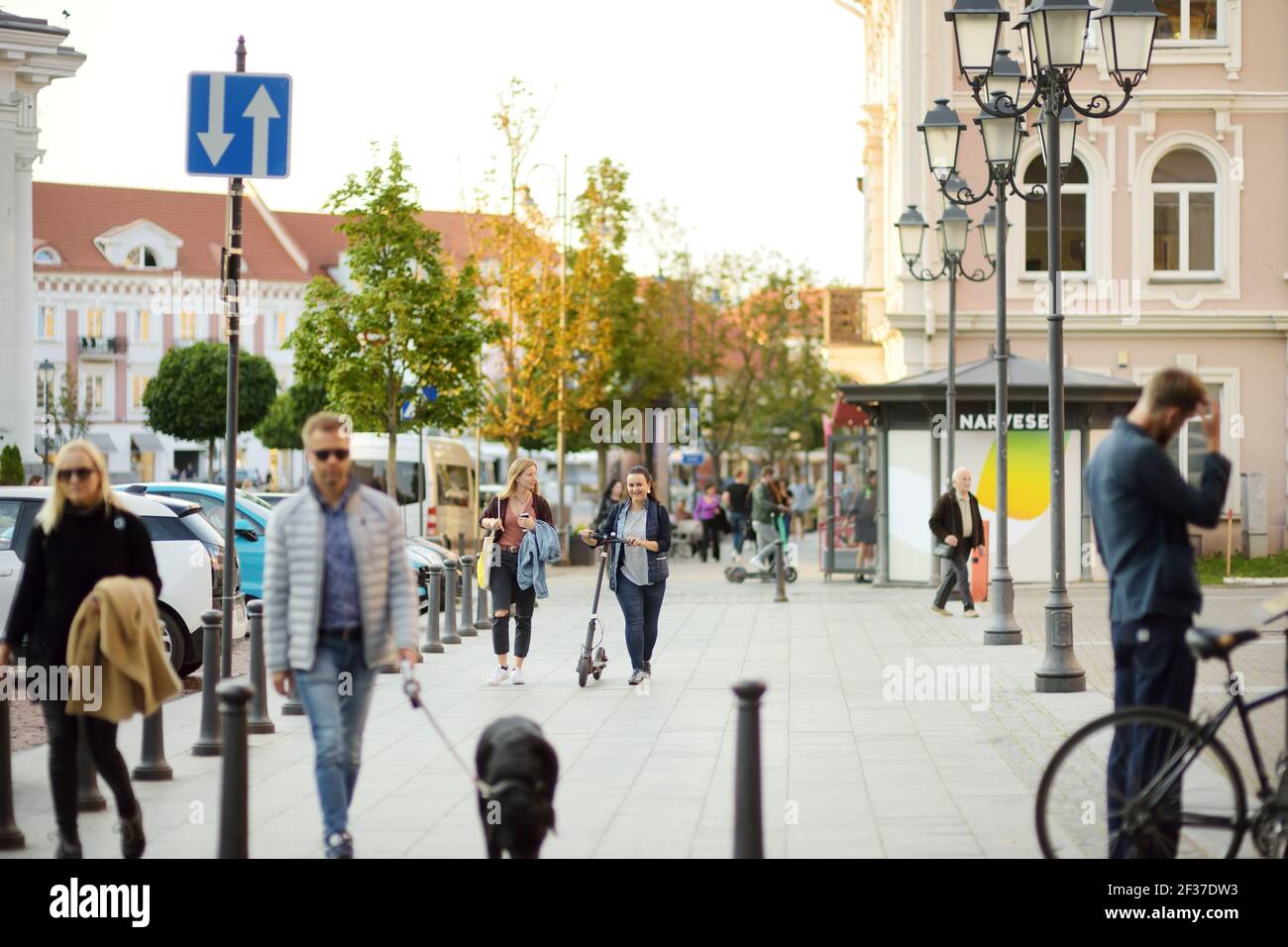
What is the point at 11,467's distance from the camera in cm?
3575

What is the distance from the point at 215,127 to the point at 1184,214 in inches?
1016

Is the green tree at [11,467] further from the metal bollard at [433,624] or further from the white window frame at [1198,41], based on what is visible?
the white window frame at [1198,41]

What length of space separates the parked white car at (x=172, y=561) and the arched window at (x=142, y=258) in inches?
2977

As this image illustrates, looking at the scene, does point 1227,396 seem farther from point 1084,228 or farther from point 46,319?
point 46,319

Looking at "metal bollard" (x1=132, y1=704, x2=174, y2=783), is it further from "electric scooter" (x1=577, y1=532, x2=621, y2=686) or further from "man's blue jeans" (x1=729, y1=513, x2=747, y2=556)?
"man's blue jeans" (x1=729, y1=513, x2=747, y2=556)

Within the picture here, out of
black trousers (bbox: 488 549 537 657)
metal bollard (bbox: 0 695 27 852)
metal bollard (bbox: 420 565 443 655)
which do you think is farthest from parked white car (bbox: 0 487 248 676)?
metal bollard (bbox: 0 695 27 852)

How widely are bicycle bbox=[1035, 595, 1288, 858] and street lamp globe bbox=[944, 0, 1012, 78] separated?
381 inches

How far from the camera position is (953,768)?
995 cm

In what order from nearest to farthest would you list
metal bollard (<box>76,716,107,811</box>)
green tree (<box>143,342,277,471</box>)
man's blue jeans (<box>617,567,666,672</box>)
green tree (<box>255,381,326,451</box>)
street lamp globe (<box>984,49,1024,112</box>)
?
1. metal bollard (<box>76,716,107,811</box>)
2. man's blue jeans (<box>617,567,666,672</box>)
3. street lamp globe (<box>984,49,1024,112</box>)
4. green tree (<box>143,342,277,471</box>)
5. green tree (<box>255,381,326,451</box>)

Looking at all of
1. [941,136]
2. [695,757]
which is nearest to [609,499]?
[941,136]

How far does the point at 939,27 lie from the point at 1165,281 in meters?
6.33

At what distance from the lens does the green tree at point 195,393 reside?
229 ft

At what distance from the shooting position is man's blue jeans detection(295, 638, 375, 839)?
275 inches
